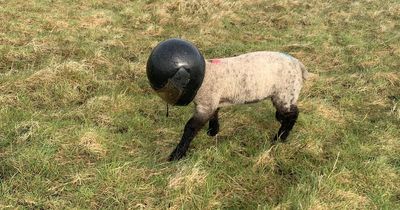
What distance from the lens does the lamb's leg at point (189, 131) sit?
4711 mm

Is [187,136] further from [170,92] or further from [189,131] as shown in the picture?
[170,92]

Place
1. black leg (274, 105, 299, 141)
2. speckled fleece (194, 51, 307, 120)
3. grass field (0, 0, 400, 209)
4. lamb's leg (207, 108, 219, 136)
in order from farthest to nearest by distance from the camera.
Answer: lamb's leg (207, 108, 219, 136) < black leg (274, 105, 299, 141) < speckled fleece (194, 51, 307, 120) < grass field (0, 0, 400, 209)

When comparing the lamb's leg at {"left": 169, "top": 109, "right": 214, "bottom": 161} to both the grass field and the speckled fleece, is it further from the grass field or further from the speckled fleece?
the grass field

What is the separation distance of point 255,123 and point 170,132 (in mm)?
1302

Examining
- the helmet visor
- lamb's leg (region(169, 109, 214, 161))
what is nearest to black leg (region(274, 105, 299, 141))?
lamb's leg (region(169, 109, 214, 161))

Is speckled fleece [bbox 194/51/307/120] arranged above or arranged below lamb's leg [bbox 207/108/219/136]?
above

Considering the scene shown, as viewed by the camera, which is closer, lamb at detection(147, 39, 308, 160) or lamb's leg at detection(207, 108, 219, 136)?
lamb at detection(147, 39, 308, 160)

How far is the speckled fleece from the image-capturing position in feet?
15.4

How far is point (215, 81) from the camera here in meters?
4.71

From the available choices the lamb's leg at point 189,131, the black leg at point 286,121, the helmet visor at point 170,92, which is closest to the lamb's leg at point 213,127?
the lamb's leg at point 189,131

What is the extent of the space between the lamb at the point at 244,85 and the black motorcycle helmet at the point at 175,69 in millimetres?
356

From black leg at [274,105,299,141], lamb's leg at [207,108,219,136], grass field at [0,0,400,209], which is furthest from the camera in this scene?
lamb's leg at [207,108,219,136]

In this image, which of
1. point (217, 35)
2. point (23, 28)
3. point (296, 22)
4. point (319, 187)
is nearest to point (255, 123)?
point (319, 187)

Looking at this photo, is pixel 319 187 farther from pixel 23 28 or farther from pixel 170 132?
pixel 23 28
